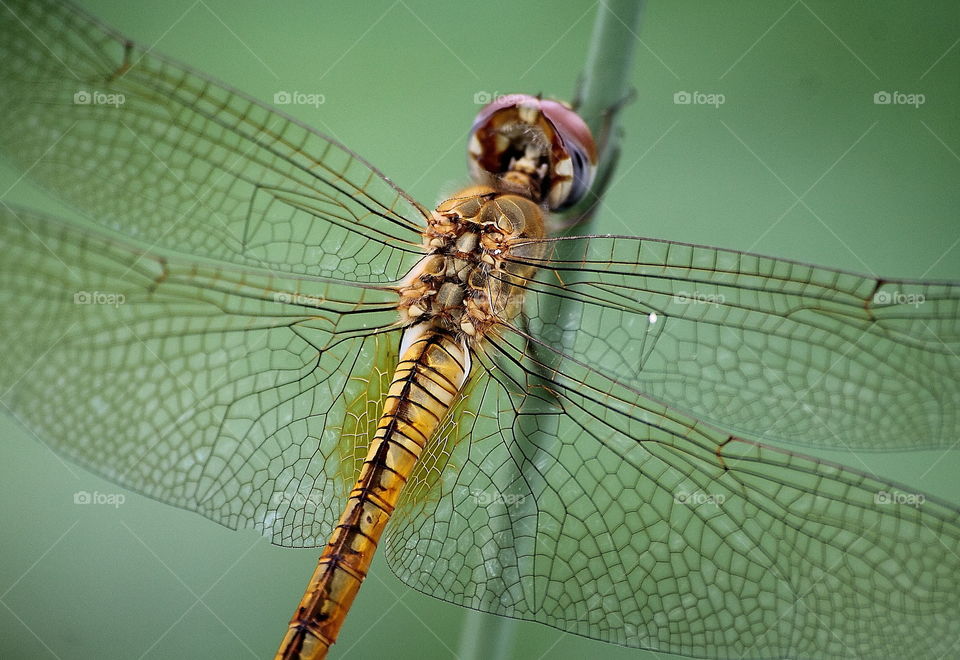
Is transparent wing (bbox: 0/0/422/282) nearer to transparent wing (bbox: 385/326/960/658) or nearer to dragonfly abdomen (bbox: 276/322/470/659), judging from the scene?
dragonfly abdomen (bbox: 276/322/470/659)

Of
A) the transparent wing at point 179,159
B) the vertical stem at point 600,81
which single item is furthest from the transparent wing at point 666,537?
the transparent wing at point 179,159

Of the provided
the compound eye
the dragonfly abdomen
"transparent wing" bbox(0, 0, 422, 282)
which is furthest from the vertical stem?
"transparent wing" bbox(0, 0, 422, 282)

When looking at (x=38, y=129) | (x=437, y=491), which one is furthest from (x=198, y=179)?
(x=437, y=491)

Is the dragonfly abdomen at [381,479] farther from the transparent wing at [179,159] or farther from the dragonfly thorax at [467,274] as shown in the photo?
Result: the transparent wing at [179,159]

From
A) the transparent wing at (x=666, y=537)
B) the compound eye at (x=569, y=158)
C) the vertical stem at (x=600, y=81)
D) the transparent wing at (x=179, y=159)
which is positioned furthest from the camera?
the compound eye at (x=569, y=158)

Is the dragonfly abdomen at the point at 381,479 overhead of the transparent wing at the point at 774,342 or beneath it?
beneath

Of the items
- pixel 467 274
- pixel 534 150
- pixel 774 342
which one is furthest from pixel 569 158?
pixel 774 342

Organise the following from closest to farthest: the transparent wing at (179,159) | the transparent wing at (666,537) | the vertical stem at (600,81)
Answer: the transparent wing at (666,537)
the vertical stem at (600,81)
the transparent wing at (179,159)

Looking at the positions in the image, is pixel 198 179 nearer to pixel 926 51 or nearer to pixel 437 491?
pixel 437 491
